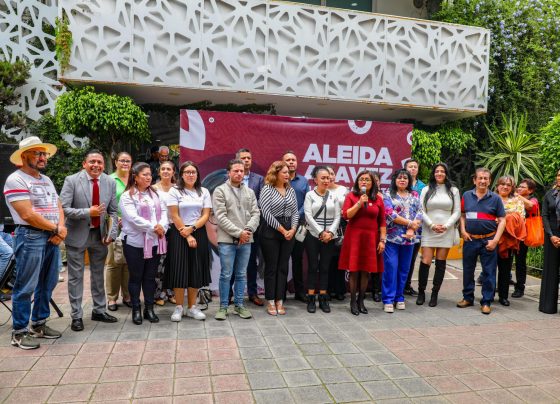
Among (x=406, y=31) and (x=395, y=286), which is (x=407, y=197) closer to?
(x=395, y=286)

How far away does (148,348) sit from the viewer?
13.1 ft

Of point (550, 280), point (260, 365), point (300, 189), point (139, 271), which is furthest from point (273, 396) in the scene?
point (550, 280)

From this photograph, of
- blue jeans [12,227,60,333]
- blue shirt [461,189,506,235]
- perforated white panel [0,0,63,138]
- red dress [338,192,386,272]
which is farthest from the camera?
perforated white panel [0,0,63,138]

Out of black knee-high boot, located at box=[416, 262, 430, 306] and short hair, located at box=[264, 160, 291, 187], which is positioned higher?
short hair, located at box=[264, 160, 291, 187]

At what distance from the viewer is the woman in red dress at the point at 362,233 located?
516 centimetres

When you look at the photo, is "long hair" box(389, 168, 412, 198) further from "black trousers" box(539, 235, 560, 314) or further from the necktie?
the necktie

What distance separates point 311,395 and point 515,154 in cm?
990

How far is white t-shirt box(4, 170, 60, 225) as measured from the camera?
3.82 m

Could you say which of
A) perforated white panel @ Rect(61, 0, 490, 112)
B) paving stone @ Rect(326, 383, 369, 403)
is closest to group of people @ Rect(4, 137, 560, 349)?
paving stone @ Rect(326, 383, 369, 403)

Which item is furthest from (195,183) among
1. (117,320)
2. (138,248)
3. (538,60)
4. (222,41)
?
(538,60)

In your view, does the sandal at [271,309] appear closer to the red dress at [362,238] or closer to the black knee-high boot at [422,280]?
the red dress at [362,238]

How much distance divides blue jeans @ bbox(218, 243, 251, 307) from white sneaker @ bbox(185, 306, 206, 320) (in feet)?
0.84

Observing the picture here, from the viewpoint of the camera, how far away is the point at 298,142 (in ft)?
20.1

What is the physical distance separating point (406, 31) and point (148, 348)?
Result: 31.8 ft
